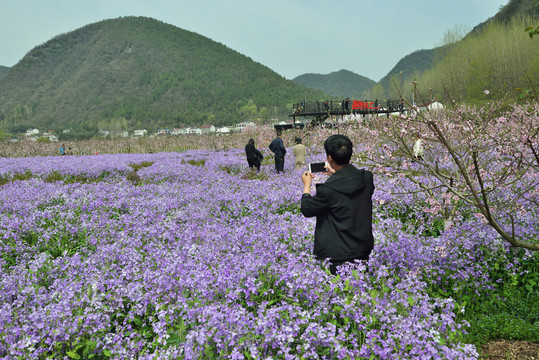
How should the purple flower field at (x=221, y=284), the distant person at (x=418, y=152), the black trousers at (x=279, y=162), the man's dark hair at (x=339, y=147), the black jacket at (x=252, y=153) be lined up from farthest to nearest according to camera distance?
1. the black jacket at (x=252, y=153)
2. the black trousers at (x=279, y=162)
3. the distant person at (x=418, y=152)
4. the man's dark hair at (x=339, y=147)
5. the purple flower field at (x=221, y=284)

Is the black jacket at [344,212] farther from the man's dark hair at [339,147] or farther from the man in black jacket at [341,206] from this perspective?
the man's dark hair at [339,147]

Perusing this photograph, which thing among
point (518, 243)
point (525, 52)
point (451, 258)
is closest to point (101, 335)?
point (518, 243)

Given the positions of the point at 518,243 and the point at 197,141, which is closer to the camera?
the point at 518,243

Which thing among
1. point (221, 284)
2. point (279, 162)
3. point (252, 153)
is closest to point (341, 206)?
point (221, 284)

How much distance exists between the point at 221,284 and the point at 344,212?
163cm

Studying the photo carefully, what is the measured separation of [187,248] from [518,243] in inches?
167

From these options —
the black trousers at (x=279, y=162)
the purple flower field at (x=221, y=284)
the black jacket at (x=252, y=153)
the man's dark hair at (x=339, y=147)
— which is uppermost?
the man's dark hair at (x=339, y=147)

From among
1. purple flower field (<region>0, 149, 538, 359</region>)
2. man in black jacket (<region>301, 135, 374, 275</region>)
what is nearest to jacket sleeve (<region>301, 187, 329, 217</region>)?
man in black jacket (<region>301, 135, 374, 275</region>)

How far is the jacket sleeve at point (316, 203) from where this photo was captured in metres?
3.90

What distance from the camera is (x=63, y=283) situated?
4.39m

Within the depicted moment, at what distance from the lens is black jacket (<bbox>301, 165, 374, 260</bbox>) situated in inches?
153

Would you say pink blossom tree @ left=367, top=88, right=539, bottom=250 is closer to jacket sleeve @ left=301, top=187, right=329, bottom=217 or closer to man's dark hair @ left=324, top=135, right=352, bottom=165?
man's dark hair @ left=324, top=135, right=352, bottom=165

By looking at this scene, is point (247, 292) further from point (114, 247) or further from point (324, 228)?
point (114, 247)

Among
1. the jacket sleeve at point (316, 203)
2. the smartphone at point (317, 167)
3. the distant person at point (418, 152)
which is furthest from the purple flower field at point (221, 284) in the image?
the smartphone at point (317, 167)
